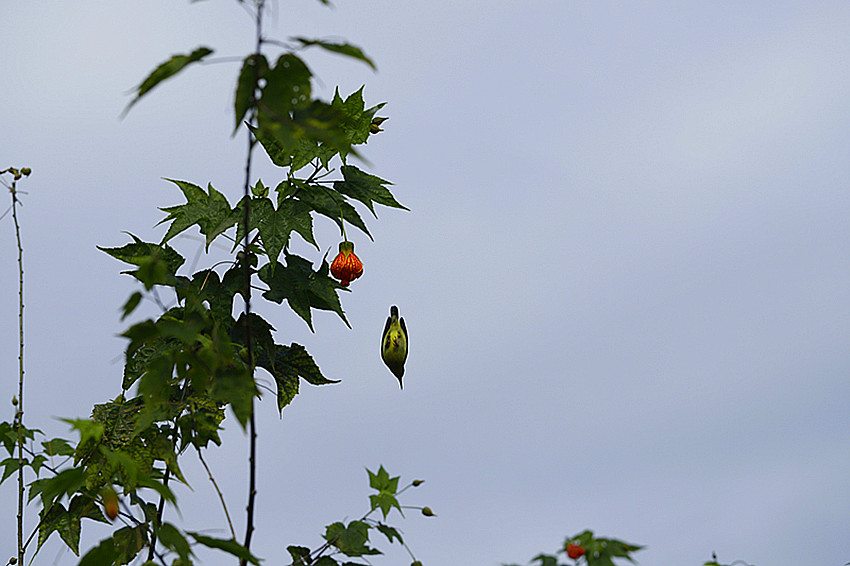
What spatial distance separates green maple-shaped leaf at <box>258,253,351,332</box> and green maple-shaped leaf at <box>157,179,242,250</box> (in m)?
0.19

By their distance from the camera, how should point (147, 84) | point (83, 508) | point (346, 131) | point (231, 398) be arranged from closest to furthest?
point (147, 84)
point (231, 398)
point (83, 508)
point (346, 131)

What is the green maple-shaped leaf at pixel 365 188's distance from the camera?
2648mm

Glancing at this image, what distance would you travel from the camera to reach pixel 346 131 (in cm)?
266

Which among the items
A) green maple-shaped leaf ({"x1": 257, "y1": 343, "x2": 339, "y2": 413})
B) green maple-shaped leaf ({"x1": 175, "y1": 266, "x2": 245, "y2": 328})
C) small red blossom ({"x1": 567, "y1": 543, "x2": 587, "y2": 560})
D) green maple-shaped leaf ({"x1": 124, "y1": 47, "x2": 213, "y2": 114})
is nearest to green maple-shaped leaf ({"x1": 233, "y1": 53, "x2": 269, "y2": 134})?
green maple-shaped leaf ({"x1": 124, "y1": 47, "x2": 213, "y2": 114})

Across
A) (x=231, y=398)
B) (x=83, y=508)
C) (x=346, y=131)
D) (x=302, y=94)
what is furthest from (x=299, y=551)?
(x=346, y=131)

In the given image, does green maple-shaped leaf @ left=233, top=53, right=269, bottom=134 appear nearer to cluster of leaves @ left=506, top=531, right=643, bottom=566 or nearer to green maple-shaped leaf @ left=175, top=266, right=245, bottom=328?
cluster of leaves @ left=506, top=531, right=643, bottom=566

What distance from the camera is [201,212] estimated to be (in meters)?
2.65

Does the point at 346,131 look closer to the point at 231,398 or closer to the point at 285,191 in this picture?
the point at 285,191

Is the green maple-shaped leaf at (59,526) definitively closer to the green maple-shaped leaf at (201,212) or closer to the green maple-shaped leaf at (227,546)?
the green maple-shaped leaf at (201,212)

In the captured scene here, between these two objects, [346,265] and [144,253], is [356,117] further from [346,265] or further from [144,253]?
[144,253]

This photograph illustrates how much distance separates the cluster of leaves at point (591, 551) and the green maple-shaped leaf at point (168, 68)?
924 mm

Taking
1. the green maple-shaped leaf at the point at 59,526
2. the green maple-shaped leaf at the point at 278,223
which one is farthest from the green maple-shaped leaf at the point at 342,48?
the green maple-shaped leaf at the point at 59,526

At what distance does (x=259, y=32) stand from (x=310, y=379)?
4.59ft

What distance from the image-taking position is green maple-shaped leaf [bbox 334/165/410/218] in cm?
265
